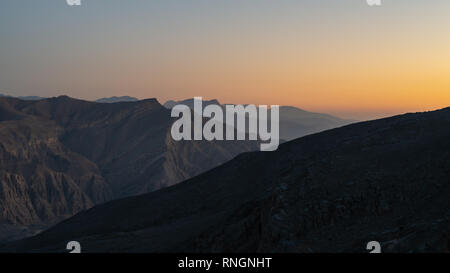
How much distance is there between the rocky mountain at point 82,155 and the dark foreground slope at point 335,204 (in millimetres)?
93591

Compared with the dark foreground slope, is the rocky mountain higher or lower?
higher

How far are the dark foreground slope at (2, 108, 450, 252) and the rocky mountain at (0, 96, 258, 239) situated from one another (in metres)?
93.6

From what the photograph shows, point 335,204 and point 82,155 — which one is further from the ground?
point 82,155

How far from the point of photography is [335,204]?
20.7 m

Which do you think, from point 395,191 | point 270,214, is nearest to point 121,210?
point 270,214

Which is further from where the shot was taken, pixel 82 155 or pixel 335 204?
pixel 82 155

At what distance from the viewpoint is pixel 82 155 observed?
158875mm

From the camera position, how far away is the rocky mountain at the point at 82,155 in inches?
5017

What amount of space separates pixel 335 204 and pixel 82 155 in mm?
147984

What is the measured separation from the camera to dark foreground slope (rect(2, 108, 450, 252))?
1762 cm

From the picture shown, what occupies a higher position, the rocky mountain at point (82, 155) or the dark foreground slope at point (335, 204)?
the rocky mountain at point (82, 155)

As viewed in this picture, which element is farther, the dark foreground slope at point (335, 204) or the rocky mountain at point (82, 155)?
the rocky mountain at point (82, 155)

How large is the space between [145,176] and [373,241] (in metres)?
129

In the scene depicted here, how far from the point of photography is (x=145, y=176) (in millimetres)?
142000
